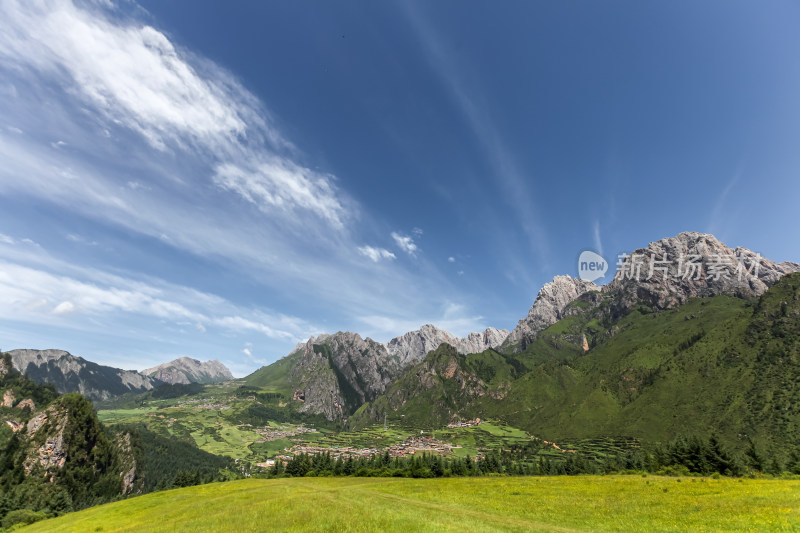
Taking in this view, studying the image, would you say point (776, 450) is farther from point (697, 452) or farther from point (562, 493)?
point (562, 493)

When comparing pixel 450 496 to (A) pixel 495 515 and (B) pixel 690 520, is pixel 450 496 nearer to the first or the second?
(A) pixel 495 515

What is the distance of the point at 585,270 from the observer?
195250mm

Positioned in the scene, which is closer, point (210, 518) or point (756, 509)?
point (756, 509)

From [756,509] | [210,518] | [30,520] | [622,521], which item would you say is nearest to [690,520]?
[622,521]

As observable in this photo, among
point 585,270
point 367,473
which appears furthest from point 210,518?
point 585,270

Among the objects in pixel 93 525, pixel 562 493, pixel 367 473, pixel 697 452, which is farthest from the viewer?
pixel 367 473

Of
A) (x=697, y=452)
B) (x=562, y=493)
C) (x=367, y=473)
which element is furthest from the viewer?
(x=367, y=473)

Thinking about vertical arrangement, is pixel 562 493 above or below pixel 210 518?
above

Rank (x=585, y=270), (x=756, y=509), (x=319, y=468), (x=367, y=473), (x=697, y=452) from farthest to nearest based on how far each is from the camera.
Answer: (x=585, y=270)
(x=319, y=468)
(x=367, y=473)
(x=697, y=452)
(x=756, y=509)

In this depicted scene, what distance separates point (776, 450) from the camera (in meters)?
181

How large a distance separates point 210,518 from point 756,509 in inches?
1754

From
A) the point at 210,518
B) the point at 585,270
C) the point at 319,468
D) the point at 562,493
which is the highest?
the point at 585,270

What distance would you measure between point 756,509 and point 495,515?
60.7 ft

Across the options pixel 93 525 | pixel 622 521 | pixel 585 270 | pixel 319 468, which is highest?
pixel 585 270
